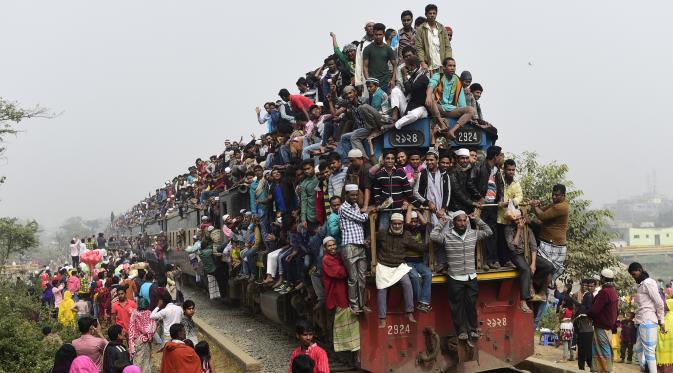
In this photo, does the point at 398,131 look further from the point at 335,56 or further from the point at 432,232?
the point at 335,56

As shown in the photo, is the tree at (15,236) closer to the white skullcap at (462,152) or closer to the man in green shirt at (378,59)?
the man in green shirt at (378,59)

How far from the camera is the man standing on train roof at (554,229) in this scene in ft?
30.2

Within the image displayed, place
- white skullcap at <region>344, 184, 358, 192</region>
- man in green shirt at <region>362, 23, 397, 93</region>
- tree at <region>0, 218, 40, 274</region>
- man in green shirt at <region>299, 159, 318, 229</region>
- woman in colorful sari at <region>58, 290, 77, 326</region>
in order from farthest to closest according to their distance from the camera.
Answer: tree at <region>0, 218, 40, 274</region>, woman in colorful sari at <region>58, 290, 77, 326</region>, man in green shirt at <region>362, 23, 397, 93</region>, man in green shirt at <region>299, 159, 318, 229</region>, white skullcap at <region>344, 184, 358, 192</region>

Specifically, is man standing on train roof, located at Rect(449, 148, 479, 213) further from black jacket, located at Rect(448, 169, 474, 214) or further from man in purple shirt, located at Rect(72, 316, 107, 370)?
man in purple shirt, located at Rect(72, 316, 107, 370)

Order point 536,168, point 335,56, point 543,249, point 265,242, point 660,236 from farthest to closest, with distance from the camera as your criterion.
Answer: point 660,236 → point 536,168 → point 335,56 → point 265,242 → point 543,249

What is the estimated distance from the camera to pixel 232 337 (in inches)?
533

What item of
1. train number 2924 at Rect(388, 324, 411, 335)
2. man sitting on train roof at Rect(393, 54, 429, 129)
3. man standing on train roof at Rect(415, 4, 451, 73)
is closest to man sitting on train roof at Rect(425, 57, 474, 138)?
man sitting on train roof at Rect(393, 54, 429, 129)

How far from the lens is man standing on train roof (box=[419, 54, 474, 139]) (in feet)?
31.9

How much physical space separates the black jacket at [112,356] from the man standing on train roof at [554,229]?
5.27 metres

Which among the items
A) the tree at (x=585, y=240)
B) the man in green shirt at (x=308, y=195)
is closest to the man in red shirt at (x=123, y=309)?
the man in green shirt at (x=308, y=195)

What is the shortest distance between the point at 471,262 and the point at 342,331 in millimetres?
1746

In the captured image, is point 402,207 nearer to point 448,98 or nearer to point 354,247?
point 354,247

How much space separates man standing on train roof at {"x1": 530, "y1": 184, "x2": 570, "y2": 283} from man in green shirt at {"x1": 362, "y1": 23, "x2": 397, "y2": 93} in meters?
3.70

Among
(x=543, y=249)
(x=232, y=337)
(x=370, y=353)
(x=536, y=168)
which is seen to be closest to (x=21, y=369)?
(x=232, y=337)
